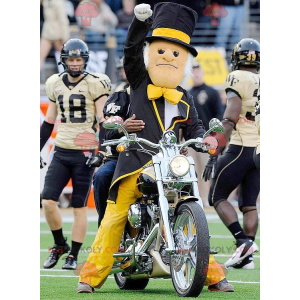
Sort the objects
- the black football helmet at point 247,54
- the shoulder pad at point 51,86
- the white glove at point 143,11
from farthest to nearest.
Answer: the shoulder pad at point 51,86
the black football helmet at point 247,54
the white glove at point 143,11

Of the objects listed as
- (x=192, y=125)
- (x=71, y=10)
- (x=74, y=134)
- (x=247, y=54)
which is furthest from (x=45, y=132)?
(x=71, y=10)

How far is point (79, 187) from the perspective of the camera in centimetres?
791

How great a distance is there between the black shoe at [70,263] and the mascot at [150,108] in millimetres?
1955

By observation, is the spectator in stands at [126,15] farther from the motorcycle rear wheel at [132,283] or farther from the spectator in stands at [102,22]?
the motorcycle rear wheel at [132,283]

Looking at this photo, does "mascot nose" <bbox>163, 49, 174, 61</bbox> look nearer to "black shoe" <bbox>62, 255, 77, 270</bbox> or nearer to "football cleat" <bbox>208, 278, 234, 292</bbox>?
"football cleat" <bbox>208, 278, 234, 292</bbox>

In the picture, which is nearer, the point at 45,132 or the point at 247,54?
the point at 247,54

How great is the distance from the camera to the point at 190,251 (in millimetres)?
4980

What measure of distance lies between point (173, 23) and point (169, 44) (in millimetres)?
145

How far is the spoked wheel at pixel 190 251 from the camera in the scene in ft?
15.8

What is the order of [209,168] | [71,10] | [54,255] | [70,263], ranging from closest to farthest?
[209,168], [70,263], [54,255], [71,10]

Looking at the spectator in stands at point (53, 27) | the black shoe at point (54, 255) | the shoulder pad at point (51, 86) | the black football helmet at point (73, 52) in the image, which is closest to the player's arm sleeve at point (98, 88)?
the black football helmet at point (73, 52)

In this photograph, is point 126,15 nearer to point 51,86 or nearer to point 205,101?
point 205,101

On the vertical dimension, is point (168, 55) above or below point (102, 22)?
below
